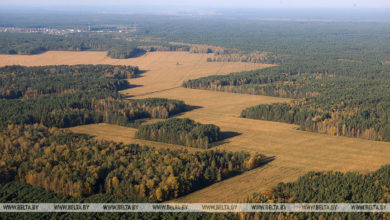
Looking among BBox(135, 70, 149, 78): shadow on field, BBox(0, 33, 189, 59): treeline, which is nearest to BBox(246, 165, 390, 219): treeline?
BBox(135, 70, 149, 78): shadow on field

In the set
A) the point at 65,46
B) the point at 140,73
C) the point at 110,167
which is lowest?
the point at 140,73

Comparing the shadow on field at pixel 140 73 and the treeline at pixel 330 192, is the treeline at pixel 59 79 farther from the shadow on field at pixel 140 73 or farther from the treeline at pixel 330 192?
the treeline at pixel 330 192

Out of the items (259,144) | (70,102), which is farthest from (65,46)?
(259,144)

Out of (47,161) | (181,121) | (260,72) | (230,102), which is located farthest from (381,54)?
(47,161)

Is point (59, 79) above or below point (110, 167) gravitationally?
above

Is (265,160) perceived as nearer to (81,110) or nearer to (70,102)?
(81,110)
